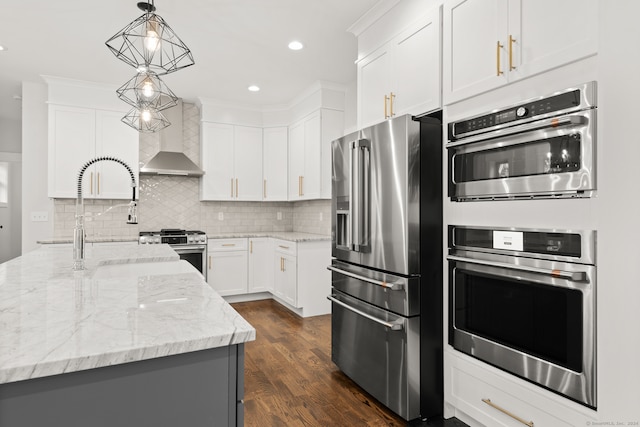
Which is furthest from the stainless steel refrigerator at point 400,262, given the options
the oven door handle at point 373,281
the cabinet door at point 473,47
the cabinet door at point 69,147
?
the cabinet door at point 69,147

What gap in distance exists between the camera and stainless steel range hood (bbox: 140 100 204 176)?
474 centimetres

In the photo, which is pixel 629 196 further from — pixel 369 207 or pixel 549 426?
pixel 369 207

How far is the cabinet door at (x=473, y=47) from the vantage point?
6.04 feet

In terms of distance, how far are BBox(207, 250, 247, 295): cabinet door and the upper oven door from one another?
3.45 meters

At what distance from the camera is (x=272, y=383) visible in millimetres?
2680

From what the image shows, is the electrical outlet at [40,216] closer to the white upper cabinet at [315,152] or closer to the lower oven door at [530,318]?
the white upper cabinet at [315,152]

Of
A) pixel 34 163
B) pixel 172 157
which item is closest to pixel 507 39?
→ pixel 172 157

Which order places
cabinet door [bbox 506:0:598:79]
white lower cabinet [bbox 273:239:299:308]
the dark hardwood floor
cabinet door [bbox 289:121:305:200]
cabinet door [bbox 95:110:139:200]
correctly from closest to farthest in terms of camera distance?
1. cabinet door [bbox 506:0:598:79]
2. the dark hardwood floor
3. white lower cabinet [bbox 273:239:299:308]
4. cabinet door [bbox 95:110:139:200]
5. cabinet door [bbox 289:121:305:200]

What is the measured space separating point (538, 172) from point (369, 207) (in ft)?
3.29

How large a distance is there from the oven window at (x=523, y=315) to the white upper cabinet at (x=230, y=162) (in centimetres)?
374

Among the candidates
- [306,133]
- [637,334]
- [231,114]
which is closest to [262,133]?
[231,114]

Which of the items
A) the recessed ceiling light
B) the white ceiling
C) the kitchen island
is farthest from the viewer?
the recessed ceiling light

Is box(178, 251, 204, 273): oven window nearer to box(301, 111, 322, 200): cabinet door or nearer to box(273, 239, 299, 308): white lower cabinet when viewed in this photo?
box(273, 239, 299, 308): white lower cabinet

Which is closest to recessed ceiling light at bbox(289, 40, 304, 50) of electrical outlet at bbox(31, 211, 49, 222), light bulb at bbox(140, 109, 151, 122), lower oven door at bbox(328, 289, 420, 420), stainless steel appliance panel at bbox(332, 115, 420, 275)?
stainless steel appliance panel at bbox(332, 115, 420, 275)
